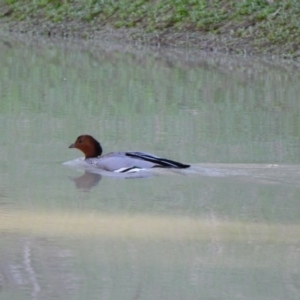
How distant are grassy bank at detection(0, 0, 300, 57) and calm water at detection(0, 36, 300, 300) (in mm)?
5974

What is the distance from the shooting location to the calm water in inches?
249

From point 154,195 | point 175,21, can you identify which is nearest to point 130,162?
point 154,195

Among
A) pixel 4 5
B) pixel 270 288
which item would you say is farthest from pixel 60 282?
pixel 4 5

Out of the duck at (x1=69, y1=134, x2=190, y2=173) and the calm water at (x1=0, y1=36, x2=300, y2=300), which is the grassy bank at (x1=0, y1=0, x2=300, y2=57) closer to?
the calm water at (x1=0, y1=36, x2=300, y2=300)

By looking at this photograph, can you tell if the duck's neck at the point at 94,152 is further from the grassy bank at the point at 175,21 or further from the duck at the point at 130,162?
the grassy bank at the point at 175,21

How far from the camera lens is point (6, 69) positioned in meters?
19.3

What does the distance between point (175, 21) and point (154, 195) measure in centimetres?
1764

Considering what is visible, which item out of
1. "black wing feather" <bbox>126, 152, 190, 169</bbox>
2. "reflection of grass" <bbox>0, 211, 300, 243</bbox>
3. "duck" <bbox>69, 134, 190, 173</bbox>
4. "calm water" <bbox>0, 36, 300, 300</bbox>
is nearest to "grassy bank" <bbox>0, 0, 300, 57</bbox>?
"calm water" <bbox>0, 36, 300, 300</bbox>

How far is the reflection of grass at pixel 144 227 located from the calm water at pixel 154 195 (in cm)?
1

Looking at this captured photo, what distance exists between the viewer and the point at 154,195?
28.8 ft

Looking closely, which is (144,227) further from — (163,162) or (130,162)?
(130,162)

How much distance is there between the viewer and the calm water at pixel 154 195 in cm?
632

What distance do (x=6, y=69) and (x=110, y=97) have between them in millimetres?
4202

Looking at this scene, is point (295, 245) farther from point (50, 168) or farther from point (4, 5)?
point (4, 5)
